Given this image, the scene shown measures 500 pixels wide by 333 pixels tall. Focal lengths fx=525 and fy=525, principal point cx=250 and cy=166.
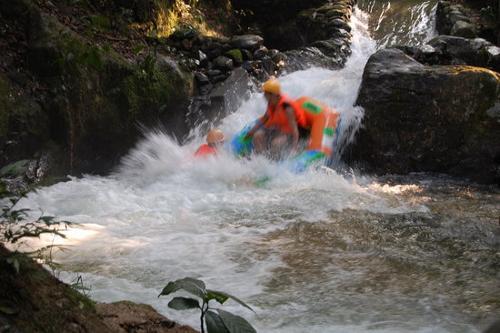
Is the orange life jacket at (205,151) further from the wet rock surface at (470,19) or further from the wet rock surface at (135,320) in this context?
the wet rock surface at (470,19)

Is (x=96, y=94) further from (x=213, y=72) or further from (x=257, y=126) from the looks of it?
(x=213, y=72)

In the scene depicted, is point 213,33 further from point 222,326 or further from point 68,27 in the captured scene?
point 222,326

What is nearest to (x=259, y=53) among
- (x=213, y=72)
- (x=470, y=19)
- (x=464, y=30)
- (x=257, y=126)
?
(x=213, y=72)

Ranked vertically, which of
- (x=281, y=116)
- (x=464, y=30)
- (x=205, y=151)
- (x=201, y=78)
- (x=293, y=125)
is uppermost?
(x=464, y=30)

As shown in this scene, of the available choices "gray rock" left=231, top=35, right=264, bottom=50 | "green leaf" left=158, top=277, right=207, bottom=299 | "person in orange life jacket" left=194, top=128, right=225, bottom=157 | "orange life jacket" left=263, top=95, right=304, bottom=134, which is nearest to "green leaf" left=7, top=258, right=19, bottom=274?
"green leaf" left=158, top=277, right=207, bottom=299

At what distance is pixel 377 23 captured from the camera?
12586mm

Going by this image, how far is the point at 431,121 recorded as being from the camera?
22.7ft

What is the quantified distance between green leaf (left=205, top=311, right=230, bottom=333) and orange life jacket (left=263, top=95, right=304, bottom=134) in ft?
18.7

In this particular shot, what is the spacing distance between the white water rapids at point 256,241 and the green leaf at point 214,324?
1295 mm

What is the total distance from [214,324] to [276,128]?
19.0 feet

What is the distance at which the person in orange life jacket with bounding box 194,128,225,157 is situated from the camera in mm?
7027

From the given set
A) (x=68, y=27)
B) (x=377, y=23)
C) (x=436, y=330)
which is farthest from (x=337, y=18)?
(x=436, y=330)

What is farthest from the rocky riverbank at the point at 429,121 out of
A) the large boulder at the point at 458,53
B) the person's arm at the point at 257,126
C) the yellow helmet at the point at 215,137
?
the yellow helmet at the point at 215,137

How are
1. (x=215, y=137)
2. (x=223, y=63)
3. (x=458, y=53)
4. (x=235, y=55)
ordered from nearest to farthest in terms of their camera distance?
(x=215, y=137) < (x=458, y=53) < (x=223, y=63) < (x=235, y=55)
